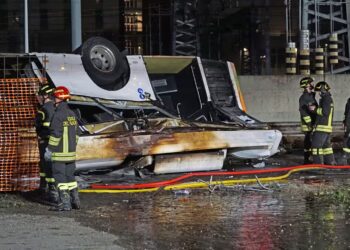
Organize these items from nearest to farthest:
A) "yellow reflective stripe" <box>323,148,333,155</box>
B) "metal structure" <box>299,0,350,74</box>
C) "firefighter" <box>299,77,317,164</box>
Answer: "yellow reflective stripe" <box>323,148,333,155</box>, "firefighter" <box>299,77,317,164</box>, "metal structure" <box>299,0,350,74</box>

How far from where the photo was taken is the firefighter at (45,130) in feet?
24.2

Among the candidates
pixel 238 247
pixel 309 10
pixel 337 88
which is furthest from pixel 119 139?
pixel 309 10

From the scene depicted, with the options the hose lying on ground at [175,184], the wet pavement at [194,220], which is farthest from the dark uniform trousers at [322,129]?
the wet pavement at [194,220]

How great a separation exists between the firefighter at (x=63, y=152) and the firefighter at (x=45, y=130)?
0.18 metres

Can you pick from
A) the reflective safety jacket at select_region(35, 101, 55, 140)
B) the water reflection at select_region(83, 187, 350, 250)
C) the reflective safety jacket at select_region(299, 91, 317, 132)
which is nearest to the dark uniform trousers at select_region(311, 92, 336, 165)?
the reflective safety jacket at select_region(299, 91, 317, 132)

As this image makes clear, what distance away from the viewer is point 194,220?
681cm

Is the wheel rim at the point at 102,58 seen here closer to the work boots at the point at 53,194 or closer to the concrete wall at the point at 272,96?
the work boots at the point at 53,194

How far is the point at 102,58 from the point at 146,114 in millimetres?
1082

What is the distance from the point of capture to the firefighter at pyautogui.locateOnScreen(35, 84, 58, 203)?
736 centimetres

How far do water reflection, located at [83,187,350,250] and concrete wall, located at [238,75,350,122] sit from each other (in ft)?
20.8

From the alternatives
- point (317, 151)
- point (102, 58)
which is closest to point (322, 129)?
point (317, 151)

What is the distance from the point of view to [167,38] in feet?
66.2

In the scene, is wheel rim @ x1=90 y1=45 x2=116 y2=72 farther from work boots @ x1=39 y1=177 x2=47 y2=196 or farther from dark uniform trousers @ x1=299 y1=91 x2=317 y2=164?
dark uniform trousers @ x1=299 y1=91 x2=317 y2=164

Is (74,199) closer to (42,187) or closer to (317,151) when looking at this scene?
(42,187)
